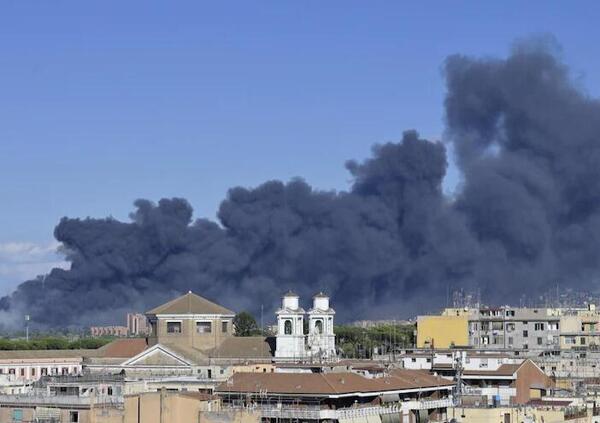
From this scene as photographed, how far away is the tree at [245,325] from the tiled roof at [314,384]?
4590 cm

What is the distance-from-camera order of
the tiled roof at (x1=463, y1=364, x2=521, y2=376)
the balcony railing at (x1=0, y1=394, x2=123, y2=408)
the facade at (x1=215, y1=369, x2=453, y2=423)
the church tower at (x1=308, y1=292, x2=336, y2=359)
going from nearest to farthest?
the facade at (x1=215, y1=369, x2=453, y2=423) < the balcony railing at (x1=0, y1=394, x2=123, y2=408) < the tiled roof at (x1=463, y1=364, x2=521, y2=376) < the church tower at (x1=308, y1=292, x2=336, y2=359)

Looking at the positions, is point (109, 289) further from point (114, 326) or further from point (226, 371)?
point (226, 371)

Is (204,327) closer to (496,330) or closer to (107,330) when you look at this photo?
(496,330)

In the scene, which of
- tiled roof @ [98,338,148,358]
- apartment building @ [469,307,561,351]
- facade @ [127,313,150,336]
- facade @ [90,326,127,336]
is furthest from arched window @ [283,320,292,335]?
facade @ [90,326,127,336]

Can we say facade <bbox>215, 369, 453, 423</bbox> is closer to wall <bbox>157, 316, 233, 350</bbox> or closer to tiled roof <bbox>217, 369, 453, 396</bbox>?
tiled roof <bbox>217, 369, 453, 396</bbox>

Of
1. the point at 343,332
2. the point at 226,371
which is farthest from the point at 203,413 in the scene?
the point at 343,332

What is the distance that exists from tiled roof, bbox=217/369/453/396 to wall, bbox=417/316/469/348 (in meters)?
27.5

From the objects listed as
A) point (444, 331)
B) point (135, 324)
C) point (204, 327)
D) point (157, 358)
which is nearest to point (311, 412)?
point (157, 358)

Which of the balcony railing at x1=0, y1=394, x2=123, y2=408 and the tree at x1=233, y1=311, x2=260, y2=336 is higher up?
the tree at x1=233, y1=311, x2=260, y2=336

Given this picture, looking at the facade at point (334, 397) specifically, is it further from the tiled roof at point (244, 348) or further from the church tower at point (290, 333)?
the church tower at point (290, 333)

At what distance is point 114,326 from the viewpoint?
12625cm

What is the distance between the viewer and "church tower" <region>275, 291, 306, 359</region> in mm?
64438

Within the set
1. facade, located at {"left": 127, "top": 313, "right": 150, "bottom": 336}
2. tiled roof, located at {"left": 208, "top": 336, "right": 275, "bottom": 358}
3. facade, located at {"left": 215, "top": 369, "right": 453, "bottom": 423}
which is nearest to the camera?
facade, located at {"left": 215, "top": 369, "right": 453, "bottom": 423}

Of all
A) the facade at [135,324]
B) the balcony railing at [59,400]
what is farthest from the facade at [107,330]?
the balcony railing at [59,400]
